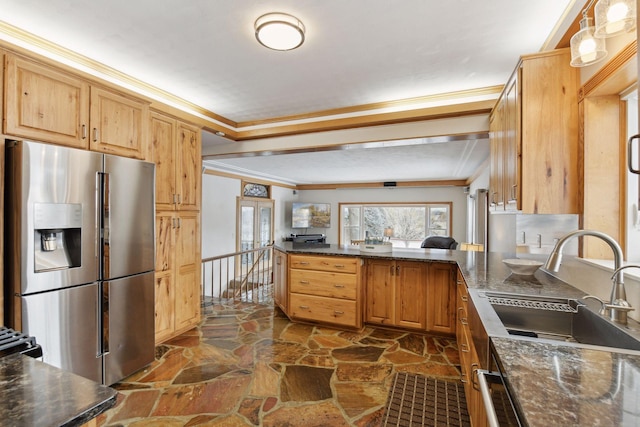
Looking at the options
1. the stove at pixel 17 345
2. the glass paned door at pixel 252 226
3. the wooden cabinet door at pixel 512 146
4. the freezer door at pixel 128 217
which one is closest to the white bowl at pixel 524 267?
the wooden cabinet door at pixel 512 146

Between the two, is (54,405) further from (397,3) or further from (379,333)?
(379,333)

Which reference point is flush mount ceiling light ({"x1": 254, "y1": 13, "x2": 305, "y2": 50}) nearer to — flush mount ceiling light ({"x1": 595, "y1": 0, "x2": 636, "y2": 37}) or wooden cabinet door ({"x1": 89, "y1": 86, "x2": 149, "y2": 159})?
wooden cabinet door ({"x1": 89, "y1": 86, "x2": 149, "y2": 159})

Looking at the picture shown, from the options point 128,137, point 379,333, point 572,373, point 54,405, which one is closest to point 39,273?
point 128,137

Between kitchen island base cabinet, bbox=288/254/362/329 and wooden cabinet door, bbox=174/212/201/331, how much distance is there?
1.07 meters

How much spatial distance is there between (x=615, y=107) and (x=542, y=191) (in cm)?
57

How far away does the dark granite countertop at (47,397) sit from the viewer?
723mm

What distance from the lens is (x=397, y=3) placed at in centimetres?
178

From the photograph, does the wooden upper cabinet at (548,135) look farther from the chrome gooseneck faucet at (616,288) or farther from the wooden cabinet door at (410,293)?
the wooden cabinet door at (410,293)

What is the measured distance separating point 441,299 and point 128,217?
9.95 ft

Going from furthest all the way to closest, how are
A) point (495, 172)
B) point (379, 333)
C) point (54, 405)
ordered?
point (379, 333) → point (495, 172) → point (54, 405)

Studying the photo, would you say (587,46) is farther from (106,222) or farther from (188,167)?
(188,167)

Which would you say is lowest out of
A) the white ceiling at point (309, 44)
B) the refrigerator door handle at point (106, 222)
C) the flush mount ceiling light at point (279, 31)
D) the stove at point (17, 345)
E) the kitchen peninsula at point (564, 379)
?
the stove at point (17, 345)

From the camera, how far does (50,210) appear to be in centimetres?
193

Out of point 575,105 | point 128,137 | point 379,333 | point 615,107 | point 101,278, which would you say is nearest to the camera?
point 615,107
